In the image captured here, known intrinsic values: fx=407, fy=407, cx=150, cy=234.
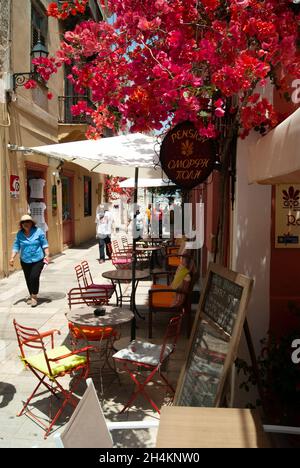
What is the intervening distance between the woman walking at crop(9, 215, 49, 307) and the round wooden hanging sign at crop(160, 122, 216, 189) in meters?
4.12

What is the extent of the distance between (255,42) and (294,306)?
2113mm

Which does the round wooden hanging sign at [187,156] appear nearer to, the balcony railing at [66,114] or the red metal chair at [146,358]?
the red metal chair at [146,358]

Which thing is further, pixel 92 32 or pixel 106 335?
pixel 106 335

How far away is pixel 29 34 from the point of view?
35.5 feet

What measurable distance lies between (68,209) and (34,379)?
12730 mm

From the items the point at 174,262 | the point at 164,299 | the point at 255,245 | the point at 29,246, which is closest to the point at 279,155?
the point at 255,245

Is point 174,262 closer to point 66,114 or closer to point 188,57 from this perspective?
point 188,57

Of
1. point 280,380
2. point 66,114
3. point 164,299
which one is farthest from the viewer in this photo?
point 66,114

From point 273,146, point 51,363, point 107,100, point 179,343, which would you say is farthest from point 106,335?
point 273,146

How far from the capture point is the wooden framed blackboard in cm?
259

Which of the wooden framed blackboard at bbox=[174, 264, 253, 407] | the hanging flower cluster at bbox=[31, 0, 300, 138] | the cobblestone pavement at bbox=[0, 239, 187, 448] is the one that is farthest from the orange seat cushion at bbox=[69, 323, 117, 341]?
the hanging flower cluster at bbox=[31, 0, 300, 138]

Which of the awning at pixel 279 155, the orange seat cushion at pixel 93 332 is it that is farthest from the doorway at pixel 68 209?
the awning at pixel 279 155

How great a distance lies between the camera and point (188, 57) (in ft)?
10.0

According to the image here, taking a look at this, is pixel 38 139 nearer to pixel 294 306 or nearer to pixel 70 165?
pixel 70 165
